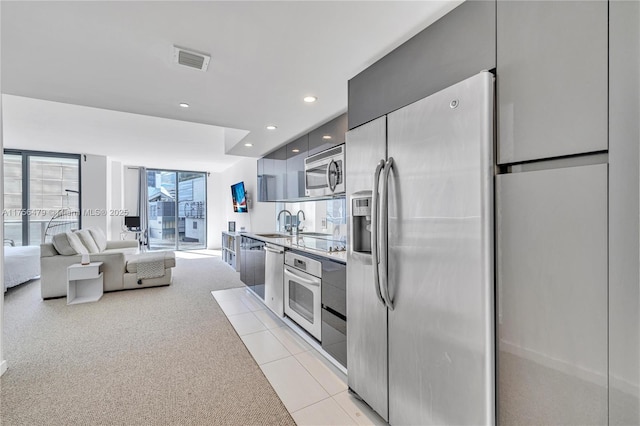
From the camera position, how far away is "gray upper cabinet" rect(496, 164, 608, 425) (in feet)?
2.69

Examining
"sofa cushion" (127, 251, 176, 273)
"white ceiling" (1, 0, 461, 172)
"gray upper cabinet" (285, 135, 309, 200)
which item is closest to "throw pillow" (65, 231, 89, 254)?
"sofa cushion" (127, 251, 176, 273)

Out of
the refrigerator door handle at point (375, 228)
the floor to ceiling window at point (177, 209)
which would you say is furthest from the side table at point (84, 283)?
the floor to ceiling window at point (177, 209)

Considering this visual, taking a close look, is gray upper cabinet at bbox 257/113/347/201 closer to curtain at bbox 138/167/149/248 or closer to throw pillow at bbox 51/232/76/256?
throw pillow at bbox 51/232/76/256

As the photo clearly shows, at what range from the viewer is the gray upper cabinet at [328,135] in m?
2.64

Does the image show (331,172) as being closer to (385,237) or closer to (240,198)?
A: (385,237)

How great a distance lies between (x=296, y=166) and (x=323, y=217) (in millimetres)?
742

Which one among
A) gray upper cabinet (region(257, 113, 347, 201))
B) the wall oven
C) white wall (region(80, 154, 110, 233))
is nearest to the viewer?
the wall oven

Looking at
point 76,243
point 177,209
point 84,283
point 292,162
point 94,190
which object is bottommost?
point 84,283

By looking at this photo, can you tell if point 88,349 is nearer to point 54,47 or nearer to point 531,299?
point 54,47

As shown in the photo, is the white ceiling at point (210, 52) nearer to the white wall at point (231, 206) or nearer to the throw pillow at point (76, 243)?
the throw pillow at point (76, 243)

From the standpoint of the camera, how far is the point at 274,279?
3117 millimetres

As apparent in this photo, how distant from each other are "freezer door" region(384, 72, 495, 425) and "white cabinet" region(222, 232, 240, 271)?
14.9ft

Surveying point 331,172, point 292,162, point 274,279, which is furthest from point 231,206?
point 331,172

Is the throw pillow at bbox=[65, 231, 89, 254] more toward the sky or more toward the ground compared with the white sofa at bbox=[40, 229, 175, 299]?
more toward the sky
